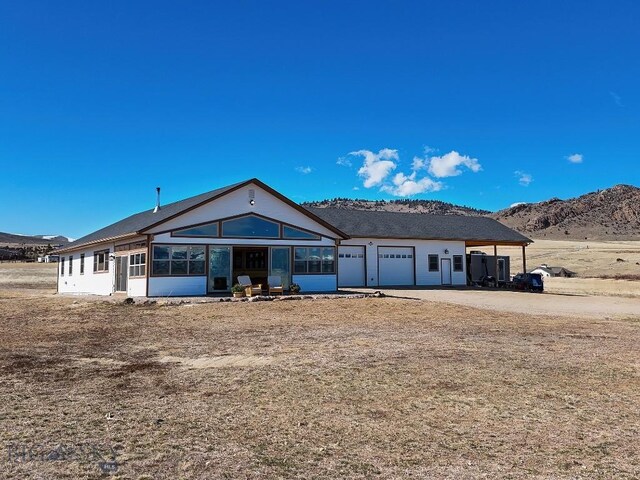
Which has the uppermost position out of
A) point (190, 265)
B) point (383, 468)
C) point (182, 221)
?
point (182, 221)

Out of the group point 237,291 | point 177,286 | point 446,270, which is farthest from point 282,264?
point 446,270

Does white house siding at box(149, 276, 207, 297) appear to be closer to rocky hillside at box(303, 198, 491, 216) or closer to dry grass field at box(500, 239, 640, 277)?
dry grass field at box(500, 239, 640, 277)

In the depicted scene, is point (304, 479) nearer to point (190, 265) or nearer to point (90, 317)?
point (90, 317)

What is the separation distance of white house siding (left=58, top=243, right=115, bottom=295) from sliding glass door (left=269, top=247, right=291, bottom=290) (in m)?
8.22

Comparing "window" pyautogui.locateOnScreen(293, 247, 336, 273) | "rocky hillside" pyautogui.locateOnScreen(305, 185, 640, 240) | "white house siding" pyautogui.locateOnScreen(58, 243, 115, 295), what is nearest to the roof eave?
"white house siding" pyautogui.locateOnScreen(58, 243, 115, 295)

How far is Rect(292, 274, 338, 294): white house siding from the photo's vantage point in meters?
26.7

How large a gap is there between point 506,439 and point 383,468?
4.92ft

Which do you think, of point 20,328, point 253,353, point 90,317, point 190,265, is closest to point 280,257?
point 190,265

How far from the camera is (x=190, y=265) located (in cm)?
2394

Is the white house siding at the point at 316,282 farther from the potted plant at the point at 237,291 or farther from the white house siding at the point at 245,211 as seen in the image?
the potted plant at the point at 237,291

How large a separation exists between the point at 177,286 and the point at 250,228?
4.39m

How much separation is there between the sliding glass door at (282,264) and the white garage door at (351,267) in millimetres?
6268
